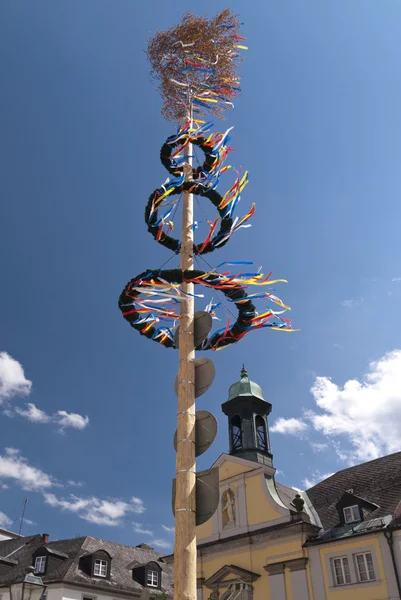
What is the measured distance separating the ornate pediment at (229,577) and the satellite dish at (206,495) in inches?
881

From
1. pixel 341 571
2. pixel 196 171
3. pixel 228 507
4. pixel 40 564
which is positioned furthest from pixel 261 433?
pixel 196 171

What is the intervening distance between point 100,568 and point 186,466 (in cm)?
3375

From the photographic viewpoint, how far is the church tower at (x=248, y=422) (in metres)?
30.1

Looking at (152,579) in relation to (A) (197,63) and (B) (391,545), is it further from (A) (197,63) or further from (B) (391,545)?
(A) (197,63)

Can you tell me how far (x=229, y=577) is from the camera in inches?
1014

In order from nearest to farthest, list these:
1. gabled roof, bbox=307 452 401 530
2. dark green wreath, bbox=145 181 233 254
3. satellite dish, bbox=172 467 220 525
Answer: satellite dish, bbox=172 467 220 525 < dark green wreath, bbox=145 181 233 254 < gabled roof, bbox=307 452 401 530

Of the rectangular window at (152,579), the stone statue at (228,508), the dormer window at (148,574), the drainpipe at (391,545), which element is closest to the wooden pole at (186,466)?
the drainpipe at (391,545)

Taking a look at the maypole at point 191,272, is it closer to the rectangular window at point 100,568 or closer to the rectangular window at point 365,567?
the rectangular window at point 365,567

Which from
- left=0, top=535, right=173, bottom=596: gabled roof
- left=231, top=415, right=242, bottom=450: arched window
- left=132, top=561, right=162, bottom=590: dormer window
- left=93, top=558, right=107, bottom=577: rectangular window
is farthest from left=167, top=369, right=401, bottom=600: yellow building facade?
left=132, top=561, right=162, bottom=590: dormer window

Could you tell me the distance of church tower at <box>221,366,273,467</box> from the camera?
98.9 feet

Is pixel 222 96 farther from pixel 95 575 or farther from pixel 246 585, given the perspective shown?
pixel 95 575

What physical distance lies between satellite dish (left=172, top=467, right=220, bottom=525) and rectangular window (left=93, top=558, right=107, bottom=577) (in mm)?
33097

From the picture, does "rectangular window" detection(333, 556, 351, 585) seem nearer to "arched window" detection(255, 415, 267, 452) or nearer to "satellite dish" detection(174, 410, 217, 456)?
"arched window" detection(255, 415, 267, 452)

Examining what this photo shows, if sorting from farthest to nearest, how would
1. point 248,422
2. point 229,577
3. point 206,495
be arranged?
1. point 248,422
2. point 229,577
3. point 206,495
